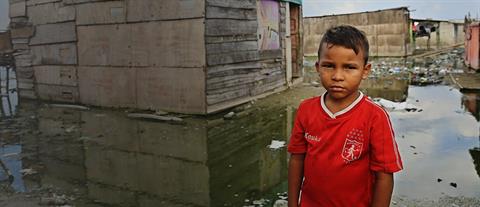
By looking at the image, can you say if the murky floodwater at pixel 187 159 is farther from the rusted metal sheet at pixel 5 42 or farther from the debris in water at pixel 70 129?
the rusted metal sheet at pixel 5 42

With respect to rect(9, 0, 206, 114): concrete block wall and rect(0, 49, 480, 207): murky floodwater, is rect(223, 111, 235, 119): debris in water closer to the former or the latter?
rect(0, 49, 480, 207): murky floodwater

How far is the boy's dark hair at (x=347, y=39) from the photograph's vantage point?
176 centimetres

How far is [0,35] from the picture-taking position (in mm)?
10414

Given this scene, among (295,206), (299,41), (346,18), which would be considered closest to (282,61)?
(299,41)

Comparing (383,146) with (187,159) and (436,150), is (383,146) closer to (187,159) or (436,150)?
(187,159)

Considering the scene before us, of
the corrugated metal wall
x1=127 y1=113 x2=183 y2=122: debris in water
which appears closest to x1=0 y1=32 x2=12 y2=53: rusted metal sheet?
x1=127 y1=113 x2=183 y2=122: debris in water

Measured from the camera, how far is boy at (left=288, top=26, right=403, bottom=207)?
173 centimetres

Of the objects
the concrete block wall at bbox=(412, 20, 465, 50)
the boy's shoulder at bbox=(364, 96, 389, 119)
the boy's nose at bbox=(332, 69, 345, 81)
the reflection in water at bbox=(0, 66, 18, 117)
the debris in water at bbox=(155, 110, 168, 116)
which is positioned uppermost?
the concrete block wall at bbox=(412, 20, 465, 50)

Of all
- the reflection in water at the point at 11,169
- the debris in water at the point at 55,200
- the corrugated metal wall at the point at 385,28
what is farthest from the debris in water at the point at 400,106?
the corrugated metal wall at the point at 385,28

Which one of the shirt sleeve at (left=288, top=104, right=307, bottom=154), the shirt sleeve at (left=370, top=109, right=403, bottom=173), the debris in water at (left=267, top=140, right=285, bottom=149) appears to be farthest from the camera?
the debris in water at (left=267, top=140, right=285, bottom=149)

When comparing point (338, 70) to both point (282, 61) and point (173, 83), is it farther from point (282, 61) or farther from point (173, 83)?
point (282, 61)

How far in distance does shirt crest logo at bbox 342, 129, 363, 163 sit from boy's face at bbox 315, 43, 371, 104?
16cm

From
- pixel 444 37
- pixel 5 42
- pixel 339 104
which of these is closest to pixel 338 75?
pixel 339 104

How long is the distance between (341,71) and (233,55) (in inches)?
250
